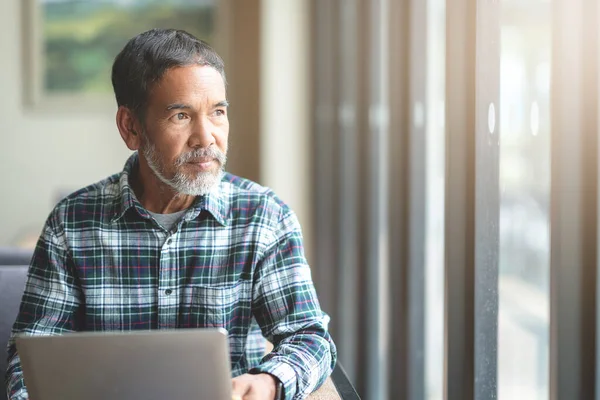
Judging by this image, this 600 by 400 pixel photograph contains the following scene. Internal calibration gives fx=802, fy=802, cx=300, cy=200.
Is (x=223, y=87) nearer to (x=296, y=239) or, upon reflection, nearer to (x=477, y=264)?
(x=296, y=239)

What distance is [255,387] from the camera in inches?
46.4

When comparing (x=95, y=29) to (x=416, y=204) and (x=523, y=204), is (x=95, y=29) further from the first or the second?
(x=523, y=204)

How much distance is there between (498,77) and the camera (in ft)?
4.73

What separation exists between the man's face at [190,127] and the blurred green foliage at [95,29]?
3493 mm

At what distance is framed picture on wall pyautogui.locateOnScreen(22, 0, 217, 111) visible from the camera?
4.80 metres

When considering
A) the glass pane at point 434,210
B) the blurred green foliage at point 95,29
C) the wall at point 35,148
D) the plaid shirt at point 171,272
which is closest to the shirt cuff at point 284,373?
the plaid shirt at point 171,272

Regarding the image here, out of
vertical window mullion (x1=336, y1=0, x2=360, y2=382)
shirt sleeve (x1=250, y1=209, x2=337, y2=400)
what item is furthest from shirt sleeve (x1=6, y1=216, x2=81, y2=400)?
vertical window mullion (x1=336, y1=0, x2=360, y2=382)

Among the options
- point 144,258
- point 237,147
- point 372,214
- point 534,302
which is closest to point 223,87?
point 144,258

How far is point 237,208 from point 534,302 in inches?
24.5

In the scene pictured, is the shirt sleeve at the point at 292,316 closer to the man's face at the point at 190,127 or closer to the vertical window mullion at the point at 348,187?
the man's face at the point at 190,127

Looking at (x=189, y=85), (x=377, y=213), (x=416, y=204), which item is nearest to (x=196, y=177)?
(x=189, y=85)

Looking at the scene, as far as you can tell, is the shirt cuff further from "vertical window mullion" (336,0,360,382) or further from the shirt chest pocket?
"vertical window mullion" (336,0,360,382)

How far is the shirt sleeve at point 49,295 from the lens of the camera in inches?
53.6

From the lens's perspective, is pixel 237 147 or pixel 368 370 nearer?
pixel 368 370
